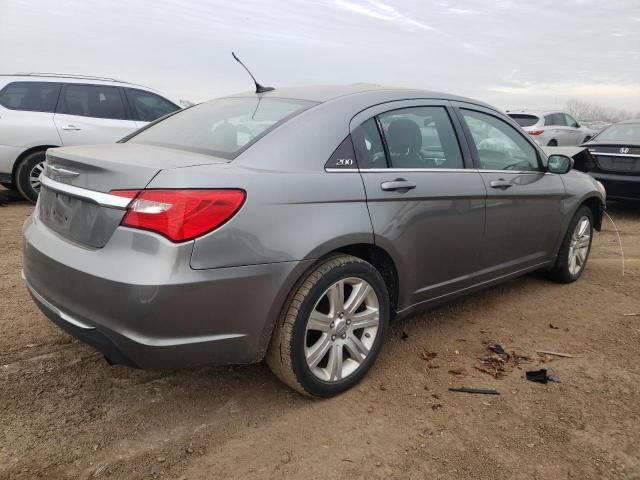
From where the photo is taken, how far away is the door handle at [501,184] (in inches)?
139

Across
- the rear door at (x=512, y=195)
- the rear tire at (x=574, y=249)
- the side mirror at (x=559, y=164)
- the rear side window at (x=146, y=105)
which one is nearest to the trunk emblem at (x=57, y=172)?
the rear door at (x=512, y=195)

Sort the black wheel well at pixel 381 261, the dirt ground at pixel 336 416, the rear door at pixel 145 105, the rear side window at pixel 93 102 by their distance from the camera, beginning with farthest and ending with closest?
the rear door at pixel 145 105 < the rear side window at pixel 93 102 < the black wheel well at pixel 381 261 < the dirt ground at pixel 336 416

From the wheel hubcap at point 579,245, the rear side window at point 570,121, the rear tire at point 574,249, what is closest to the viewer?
the rear tire at point 574,249

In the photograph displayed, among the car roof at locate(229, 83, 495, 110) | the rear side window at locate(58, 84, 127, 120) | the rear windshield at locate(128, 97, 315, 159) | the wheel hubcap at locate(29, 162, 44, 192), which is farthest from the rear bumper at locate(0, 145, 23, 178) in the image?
the car roof at locate(229, 83, 495, 110)

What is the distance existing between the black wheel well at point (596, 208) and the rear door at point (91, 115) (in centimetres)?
594

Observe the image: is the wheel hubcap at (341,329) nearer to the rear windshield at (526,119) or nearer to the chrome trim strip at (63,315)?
the chrome trim strip at (63,315)

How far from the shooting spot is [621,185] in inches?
302

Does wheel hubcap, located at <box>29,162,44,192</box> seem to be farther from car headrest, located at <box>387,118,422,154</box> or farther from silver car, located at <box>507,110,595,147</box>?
silver car, located at <box>507,110,595,147</box>

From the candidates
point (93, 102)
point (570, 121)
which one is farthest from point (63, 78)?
point (570, 121)

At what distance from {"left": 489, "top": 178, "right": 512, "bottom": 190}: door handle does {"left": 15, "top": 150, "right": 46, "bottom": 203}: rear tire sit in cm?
601

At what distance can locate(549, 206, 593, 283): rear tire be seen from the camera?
4484 millimetres

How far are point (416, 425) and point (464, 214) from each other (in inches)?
52.1

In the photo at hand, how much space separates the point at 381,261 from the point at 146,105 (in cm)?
626

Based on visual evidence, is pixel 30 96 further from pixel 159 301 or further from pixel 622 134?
pixel 622 134
